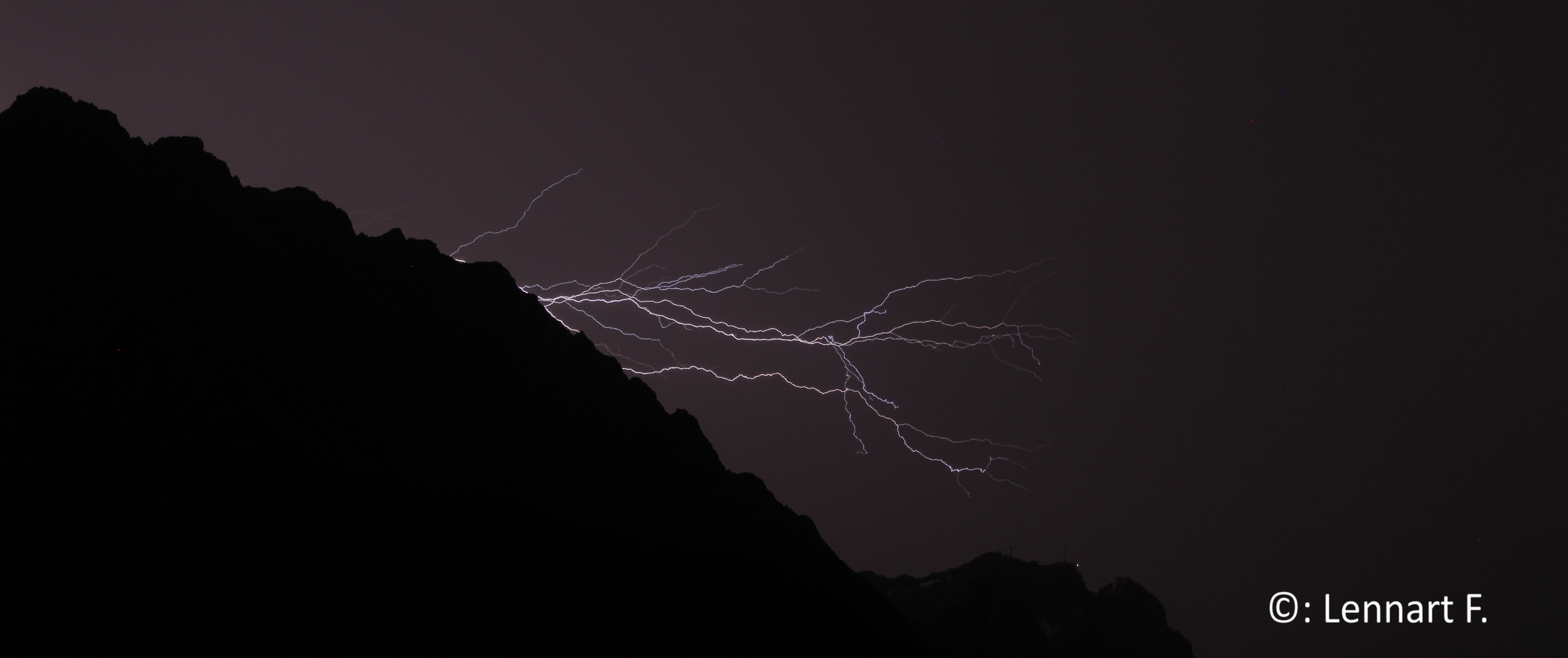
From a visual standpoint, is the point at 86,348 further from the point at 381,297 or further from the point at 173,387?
the point at 381,297

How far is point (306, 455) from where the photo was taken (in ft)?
67.5

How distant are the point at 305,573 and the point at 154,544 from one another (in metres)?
2.45

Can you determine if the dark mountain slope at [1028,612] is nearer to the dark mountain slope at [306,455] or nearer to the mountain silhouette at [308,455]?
the mountain silhouette at [308,455]

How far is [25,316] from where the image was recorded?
19.5 meters

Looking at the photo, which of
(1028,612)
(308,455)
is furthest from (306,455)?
(1028,612)

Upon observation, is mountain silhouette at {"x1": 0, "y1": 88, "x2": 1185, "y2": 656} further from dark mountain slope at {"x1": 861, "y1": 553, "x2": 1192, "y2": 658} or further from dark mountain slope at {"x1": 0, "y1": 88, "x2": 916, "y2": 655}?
dark mountain slope at {"x1": 861, "y1": 553, "x2": 1192, "y2": 658}

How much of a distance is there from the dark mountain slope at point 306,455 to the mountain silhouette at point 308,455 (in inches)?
Answer: 2.5

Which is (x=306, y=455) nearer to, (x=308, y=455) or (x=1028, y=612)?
(x=308, y=455)

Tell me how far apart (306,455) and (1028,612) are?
55.0 metres

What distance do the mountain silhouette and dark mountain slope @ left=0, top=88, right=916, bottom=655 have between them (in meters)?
0.06

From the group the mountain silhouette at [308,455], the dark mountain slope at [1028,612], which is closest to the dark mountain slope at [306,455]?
the mountain silhouette at [308,455]

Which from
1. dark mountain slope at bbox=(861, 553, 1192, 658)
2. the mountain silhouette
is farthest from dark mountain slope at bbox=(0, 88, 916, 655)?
dark mountain slope at bbox=(861, 553, 1192, 658)

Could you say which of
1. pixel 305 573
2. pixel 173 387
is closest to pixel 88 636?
pixel 305 573

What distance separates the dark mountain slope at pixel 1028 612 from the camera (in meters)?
62.1
